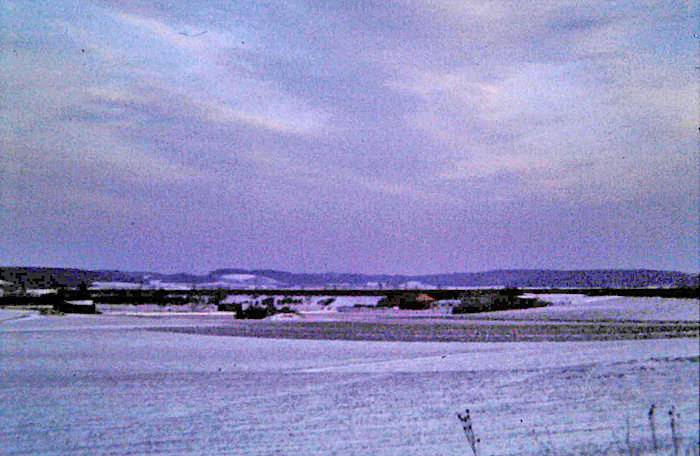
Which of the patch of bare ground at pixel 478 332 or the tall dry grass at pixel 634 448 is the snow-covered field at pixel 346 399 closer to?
the tall dry grass at pixel 634 448

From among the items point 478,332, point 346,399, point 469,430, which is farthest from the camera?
point 478,332

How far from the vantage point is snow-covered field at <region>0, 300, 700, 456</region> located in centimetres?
699

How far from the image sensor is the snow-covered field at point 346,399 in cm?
699

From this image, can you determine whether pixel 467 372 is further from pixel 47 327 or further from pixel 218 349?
pixel 47 327

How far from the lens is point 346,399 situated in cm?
921

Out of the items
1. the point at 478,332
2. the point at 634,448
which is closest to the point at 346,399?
the point at 634,448

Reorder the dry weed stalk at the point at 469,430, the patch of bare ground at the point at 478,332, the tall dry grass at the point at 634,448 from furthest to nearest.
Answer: the patch of bare ground at the point at 478,332, the tall dry grass at the point at 634,448, the dry weed stalk at the point at 469,430

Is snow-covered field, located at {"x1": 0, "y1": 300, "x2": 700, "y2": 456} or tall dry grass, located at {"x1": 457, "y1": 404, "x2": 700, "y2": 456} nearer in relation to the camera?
tall dry grass, located at {"x1": 457, "y1": 404, "x2": 700, "y2": 456}

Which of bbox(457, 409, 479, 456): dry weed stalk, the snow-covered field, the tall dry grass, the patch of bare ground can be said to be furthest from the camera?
the patch of bare ground

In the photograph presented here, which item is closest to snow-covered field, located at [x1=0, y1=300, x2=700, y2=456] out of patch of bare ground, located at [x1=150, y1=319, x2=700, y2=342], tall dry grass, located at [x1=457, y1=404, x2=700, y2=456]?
tall dry grass, located at [x1=457, y1=404, x2=700, y2=456]

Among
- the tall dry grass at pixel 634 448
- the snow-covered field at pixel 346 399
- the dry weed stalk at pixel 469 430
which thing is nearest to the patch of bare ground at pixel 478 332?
the snow-covered field at pixel 346 399

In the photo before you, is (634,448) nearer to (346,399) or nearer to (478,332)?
(346,399)

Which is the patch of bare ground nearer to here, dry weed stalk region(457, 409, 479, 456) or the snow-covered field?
the snow-covered field

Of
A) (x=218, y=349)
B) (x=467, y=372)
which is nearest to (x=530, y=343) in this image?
Answer: (x=467, y=372)
